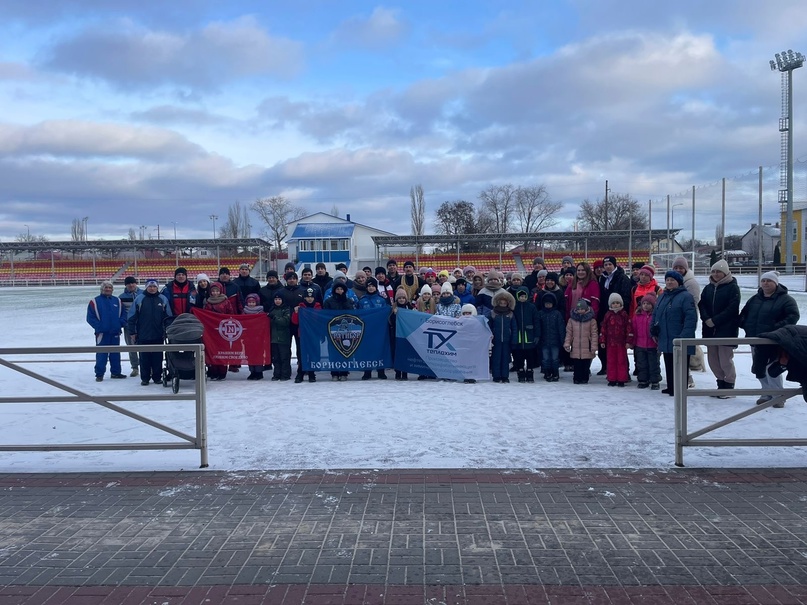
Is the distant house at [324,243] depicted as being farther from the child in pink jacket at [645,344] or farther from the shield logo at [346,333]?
the child in pink jacket at [645,344]

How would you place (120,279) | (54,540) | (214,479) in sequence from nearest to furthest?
1. (54,540)
2. (214,479)
3. (120,279)

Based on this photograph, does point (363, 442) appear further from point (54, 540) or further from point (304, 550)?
point (54, 540)

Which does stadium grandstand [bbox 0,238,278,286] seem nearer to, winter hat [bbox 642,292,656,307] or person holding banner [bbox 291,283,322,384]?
person holding banner [bbox 291,283,322,384]

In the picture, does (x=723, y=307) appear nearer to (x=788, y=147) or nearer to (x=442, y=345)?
(x=442, y=345)

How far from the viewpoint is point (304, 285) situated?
11.0 m

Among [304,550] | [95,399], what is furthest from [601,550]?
[95,399]

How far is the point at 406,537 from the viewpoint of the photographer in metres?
4.56

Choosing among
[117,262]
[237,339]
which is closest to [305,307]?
[237,339]

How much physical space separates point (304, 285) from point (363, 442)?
4.62m

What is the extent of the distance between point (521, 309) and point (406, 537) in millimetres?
6130

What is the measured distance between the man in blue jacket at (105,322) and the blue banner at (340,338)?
3.36 meters

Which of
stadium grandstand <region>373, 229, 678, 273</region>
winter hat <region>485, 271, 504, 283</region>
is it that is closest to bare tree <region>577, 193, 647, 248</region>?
stadium grandstand <region>373, 229, 678, 273</region>

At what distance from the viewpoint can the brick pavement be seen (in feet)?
12.7

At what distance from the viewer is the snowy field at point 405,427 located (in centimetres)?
633
